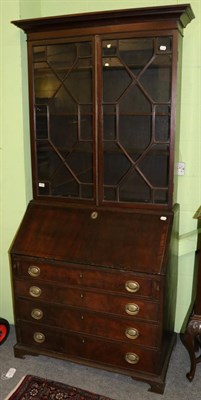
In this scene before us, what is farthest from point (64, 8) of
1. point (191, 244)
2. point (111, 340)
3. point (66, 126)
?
point (111, 340)

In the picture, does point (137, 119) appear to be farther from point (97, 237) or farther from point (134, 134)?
point (97, 237)

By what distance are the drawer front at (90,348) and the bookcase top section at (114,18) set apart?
177 cm

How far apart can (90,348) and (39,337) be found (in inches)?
13.8

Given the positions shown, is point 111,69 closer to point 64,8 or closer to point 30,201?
point 64,8

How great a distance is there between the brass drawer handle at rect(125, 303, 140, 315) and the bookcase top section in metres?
1.49

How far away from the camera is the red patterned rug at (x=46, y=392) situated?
1957mm

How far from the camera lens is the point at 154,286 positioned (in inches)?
72.8

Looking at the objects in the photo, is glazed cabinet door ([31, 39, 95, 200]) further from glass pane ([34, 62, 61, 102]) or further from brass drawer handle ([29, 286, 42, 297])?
brass drawer handle ([29, 286, 42, 297])

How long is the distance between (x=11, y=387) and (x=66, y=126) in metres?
1.58

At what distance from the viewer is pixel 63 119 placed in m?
2.17

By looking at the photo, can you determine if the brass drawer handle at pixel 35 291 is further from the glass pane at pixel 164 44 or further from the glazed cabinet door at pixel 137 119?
the glass pane at pixel 164 44

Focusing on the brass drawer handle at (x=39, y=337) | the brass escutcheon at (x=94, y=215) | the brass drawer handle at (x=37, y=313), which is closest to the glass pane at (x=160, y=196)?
the brass escutcheon at (x=94, y=215)

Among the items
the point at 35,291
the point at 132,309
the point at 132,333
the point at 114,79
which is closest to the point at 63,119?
the point at 114,79

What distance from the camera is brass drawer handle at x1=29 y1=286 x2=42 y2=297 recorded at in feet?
7.04
